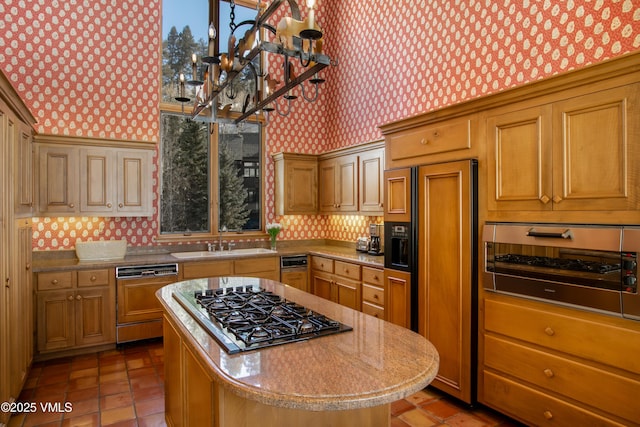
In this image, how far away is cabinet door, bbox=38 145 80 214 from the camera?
422cm

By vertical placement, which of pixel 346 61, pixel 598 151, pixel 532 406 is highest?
pixel 346 61

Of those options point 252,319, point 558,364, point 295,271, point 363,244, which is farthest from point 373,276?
point 252,319

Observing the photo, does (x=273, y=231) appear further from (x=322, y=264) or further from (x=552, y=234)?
(x=552, y=234)

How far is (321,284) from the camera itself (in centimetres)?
522

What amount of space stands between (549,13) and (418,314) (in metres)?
2.74

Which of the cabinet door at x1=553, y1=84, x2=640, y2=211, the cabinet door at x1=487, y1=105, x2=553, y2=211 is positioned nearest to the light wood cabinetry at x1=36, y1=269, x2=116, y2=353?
the cabinet door at x1=487, y1=105, x2=553, y2=211

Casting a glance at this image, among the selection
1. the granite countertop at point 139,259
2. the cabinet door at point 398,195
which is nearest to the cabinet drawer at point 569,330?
the cabinet door at point 398,195

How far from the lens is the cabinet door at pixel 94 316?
418cm

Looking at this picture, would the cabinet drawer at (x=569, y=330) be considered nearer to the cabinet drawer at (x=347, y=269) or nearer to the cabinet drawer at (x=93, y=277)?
the cabinet drawer at (x=347, y=269)

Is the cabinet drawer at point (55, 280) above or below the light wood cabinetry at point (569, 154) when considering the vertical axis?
below

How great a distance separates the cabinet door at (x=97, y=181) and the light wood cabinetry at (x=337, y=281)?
8.55ft

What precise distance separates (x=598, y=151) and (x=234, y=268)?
12.9 ft

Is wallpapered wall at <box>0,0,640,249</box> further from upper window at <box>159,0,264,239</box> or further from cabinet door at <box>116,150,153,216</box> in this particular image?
cabinet door at <box>116,150,153,216</box>

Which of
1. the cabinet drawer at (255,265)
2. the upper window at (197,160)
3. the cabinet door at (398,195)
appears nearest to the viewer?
the cabinet door at (398,195)
